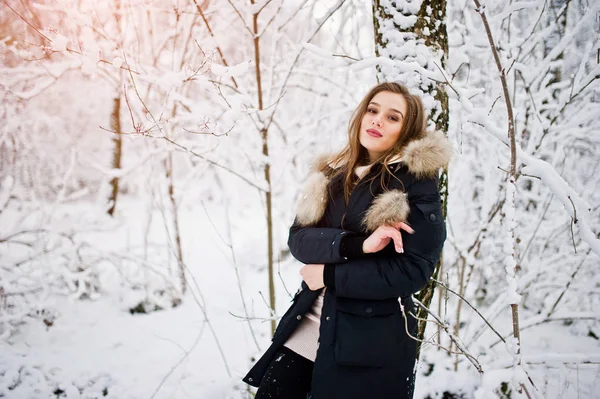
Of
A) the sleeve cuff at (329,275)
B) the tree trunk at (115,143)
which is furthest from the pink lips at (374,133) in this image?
the tree trunk at (115,143)

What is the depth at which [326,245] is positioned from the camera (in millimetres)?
1533

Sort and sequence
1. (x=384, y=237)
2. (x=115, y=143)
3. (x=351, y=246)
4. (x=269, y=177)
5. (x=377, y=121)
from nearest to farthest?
(x=384, y=237) < (x=351, y=246) < (x=377, y=121) < (x=269, y=177) < (x=115, y=143)

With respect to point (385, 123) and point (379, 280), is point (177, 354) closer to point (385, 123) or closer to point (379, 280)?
point (379, 280)

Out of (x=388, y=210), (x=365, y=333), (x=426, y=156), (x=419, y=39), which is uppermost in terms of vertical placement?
(x=419, y=39)

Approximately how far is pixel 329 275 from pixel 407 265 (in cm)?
34

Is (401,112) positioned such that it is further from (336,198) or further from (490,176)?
(490,176)

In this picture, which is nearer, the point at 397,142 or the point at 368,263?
the point at 368,263

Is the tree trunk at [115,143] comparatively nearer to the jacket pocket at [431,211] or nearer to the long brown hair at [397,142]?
the long brown hair at [397,142]

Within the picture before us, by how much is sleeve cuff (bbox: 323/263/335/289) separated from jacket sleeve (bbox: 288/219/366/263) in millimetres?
29

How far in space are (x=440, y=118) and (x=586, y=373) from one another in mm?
3209

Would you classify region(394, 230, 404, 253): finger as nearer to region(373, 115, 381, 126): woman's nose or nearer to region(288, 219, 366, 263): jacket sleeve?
region(288, 219, 366, 263): jacket sleeve

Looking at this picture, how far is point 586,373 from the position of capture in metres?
3.24

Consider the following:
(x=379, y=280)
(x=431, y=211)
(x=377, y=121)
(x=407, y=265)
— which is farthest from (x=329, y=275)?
(x=377, y=121)

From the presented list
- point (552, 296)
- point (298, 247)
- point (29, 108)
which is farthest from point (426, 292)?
point (29, 108)
